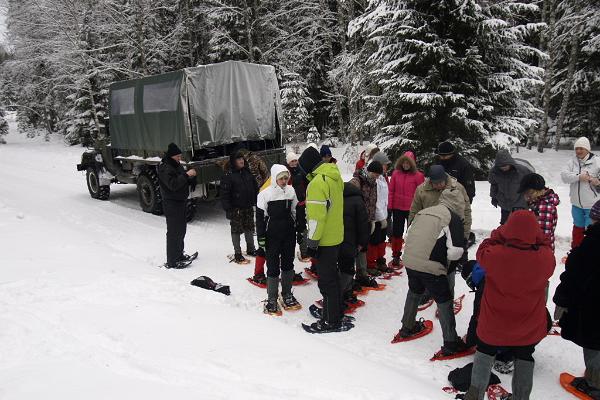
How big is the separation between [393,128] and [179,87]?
5.67 metres

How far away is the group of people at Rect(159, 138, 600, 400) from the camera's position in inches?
127

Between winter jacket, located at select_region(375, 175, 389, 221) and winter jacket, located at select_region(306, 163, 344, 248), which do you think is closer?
winter jacket, located at select_region(306, 163, 344, 248)

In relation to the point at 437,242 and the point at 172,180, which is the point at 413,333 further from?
the point at 172,180

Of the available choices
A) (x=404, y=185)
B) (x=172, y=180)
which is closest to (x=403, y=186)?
(x=404, y=185)

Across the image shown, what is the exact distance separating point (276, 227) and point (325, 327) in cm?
129

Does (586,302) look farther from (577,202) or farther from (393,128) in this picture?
(393,128)

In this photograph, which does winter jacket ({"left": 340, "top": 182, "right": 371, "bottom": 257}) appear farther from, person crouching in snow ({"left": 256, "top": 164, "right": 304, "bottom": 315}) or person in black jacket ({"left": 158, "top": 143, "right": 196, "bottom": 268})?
person in black jacket ({"left": 158, "top": 143, "right": 196, "bottom": 268})

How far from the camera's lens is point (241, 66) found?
977 cm

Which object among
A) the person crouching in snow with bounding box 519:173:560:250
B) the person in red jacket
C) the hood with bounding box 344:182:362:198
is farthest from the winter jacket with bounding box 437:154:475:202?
the person in red jacket

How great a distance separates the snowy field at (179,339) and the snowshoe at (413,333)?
79 millimetres

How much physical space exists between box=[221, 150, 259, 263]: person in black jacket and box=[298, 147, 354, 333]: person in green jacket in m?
2.16

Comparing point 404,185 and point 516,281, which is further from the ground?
point 404,185

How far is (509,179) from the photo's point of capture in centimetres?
606

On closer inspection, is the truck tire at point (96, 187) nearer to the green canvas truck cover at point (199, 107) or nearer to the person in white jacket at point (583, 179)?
the green canvas truck cover at point (199, 107)
